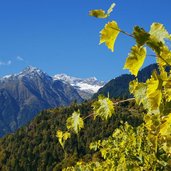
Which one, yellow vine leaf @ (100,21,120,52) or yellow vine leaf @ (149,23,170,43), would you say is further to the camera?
yellow vine leaf @ (100,21,120,52)

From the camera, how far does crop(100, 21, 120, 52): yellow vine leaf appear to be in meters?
2.90

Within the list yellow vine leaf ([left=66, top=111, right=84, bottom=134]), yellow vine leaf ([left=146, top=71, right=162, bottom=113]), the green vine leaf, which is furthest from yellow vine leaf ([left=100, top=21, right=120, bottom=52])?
yellow vine leaf ([left=66, top=111, right=84, bottom=134])

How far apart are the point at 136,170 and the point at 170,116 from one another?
8.70 m

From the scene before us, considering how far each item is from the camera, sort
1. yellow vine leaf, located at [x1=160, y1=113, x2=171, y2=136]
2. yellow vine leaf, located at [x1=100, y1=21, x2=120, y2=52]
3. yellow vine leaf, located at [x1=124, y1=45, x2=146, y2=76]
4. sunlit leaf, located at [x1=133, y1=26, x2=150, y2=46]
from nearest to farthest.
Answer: sunlit leaf, located at [x1=133, y1=26, x2=150, y2=46] → yellow vine leaf, located at [x1=124, y1=45, x2=146, y2=76] → yellow vine leaf, located at [x1=100, y1=21, x2=120, y2=52] → yellow vine leaf, located at [x1=160, y1=113, x2=171, y2=136]

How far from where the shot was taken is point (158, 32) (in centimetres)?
280

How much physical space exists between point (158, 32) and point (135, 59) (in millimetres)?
215

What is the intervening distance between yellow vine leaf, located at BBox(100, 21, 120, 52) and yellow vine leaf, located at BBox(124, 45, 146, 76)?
0.49ft

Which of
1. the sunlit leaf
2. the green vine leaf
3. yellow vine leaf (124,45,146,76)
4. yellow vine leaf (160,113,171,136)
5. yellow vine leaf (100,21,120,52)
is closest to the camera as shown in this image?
the sunlit leaf

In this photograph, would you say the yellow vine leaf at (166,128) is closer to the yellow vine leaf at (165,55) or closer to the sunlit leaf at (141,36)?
the yellow vine leaf at (165,55)

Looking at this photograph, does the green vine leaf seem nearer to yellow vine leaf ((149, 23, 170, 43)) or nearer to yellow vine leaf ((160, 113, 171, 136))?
yellow vine leaf ((160, 113, 171, 136))

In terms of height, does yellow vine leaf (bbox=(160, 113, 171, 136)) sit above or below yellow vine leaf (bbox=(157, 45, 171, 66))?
below

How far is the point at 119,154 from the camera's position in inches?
617

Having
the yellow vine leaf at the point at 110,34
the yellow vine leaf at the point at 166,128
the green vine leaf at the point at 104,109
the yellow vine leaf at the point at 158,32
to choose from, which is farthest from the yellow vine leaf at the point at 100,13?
the green vine leaf at the point at 104,109

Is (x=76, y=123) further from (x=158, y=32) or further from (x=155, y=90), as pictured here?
(x=158, y=32)
